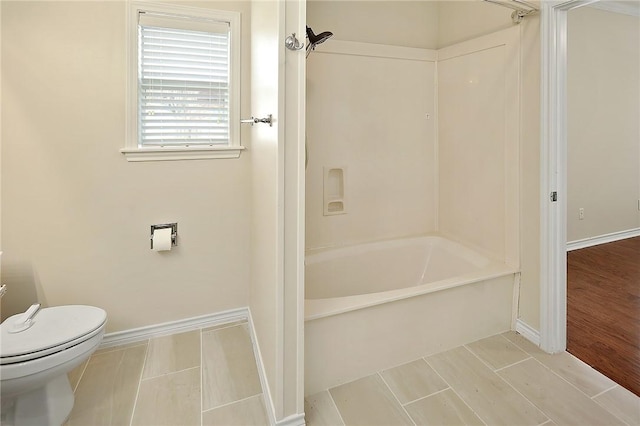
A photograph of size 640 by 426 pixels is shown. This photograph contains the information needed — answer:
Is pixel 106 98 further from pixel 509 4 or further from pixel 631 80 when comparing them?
pixel 631 80

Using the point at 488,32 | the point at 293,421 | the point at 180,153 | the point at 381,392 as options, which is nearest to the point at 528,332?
the point at 381,392

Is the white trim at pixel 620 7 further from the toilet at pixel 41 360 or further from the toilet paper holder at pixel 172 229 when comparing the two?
the toilet at pixel 41 360

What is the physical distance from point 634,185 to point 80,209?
5.56 meters

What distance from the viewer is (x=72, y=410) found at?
4.92 ft

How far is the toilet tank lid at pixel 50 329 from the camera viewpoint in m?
1.29

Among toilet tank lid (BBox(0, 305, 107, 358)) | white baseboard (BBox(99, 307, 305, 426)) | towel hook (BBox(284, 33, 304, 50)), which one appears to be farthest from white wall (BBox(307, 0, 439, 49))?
toilet tank lid (BBox(0, 305, 107, 358))

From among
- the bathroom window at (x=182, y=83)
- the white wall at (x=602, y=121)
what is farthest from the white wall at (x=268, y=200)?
the white wall at (x=602, y=121)

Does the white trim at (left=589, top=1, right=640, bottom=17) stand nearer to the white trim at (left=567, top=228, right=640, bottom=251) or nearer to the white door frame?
the white trim at (left=567, top=228, right=640, bottom=251)

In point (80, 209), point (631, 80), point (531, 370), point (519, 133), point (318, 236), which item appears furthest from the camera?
point (631, 80)

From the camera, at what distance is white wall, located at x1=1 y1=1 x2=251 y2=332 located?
5.68ft

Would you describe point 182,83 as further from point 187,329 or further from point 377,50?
point 187,329

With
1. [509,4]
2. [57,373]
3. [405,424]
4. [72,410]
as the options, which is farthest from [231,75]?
[405,424]

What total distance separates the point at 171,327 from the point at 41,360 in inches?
35.1

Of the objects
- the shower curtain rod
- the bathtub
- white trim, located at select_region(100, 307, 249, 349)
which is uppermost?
the shower curtain rod
